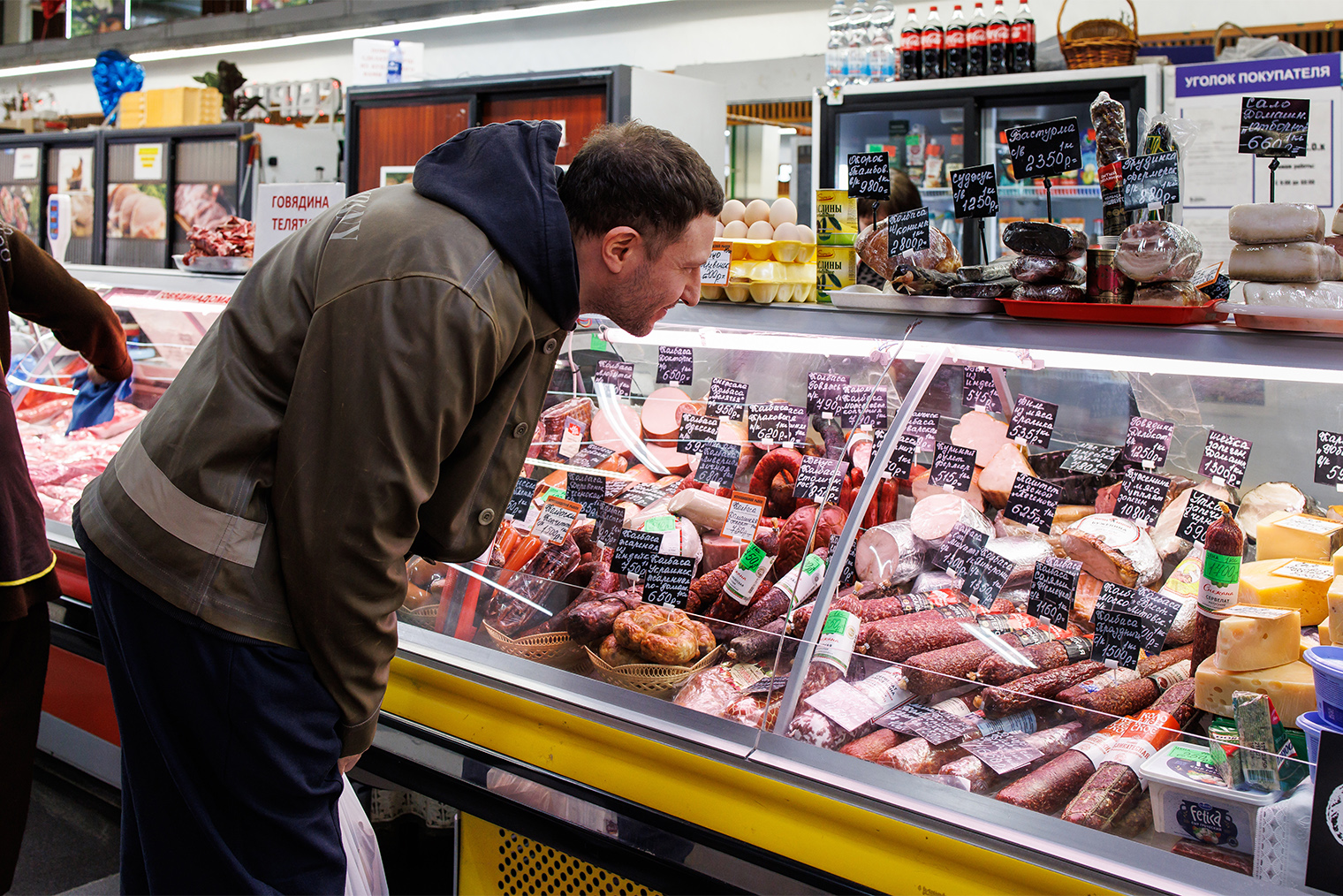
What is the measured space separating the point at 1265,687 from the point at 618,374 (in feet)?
5.57

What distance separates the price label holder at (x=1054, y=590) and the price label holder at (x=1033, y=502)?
0.39ft

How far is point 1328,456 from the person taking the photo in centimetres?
188

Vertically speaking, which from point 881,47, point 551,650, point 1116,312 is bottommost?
point 551,650

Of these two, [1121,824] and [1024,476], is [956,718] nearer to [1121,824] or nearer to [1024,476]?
[1121,824]

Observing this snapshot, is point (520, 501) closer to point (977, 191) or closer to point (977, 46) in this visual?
point (977, 191)

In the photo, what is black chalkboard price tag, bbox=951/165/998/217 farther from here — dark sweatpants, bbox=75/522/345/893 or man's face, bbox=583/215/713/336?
dark sweatpants, bbox=75/522/345/893

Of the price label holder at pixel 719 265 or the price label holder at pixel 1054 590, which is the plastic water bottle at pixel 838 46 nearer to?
the price label holder at pixel 719 265

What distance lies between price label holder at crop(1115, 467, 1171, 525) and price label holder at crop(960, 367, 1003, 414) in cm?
34

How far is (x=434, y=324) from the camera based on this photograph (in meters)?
1.26

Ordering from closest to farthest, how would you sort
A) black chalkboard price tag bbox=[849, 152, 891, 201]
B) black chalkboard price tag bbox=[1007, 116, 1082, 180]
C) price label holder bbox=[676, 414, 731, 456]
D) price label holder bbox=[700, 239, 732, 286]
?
black chalkboard price tag bbox=[1007, 116, 1082, 180], black chalkboard price tag bbox=[849, 152, 891, 201], price label holder bbox=[700, 239, 732, 286], price label holder bbox=[676, 414, 731, 456]

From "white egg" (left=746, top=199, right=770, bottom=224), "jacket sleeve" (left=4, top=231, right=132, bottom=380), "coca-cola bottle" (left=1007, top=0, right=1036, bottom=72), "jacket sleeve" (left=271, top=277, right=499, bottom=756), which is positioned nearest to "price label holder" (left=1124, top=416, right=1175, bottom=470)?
"white egg" (left=746, top=199, right=770, bottom=224)

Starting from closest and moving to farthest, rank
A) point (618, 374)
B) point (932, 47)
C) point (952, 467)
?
point (952, 467), point (618, 374), point (932, 47)

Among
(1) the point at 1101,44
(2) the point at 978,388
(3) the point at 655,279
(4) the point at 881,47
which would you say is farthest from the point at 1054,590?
(4) the point at 881,47

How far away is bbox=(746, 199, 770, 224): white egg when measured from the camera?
8.23ft
